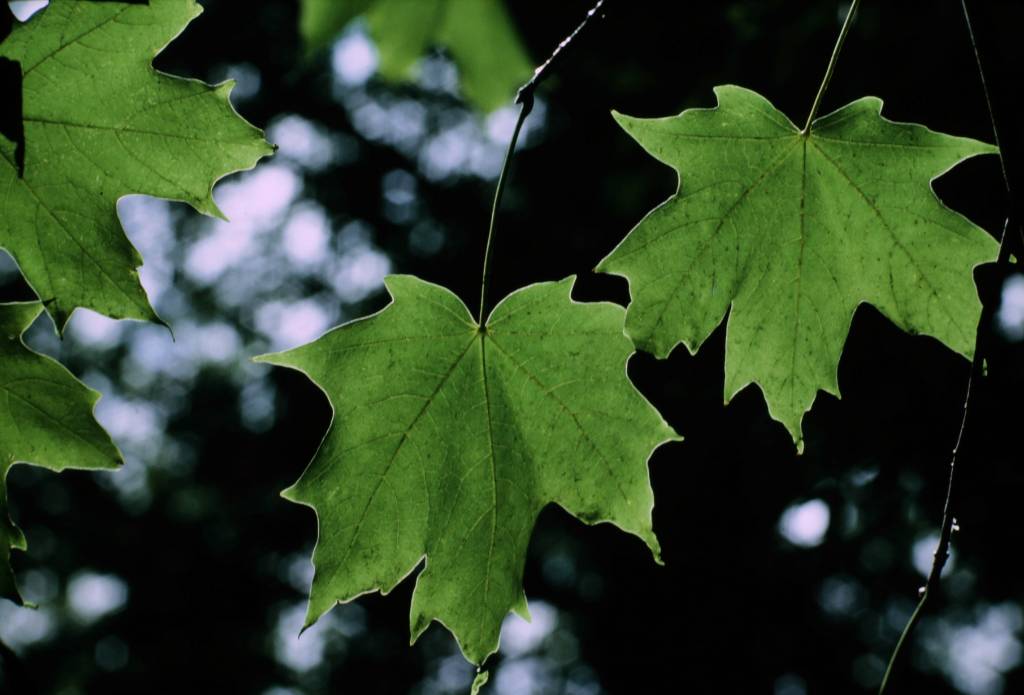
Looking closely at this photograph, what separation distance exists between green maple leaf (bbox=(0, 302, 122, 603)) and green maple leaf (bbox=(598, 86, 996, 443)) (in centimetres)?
90

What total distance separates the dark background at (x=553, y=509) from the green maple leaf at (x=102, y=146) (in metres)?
0.58

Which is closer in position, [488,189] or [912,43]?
[912,43]

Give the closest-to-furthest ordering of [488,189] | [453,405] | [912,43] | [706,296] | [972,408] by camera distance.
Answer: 1. [972,408]
2. [706,296]
3. [453,405]
4. [912,43]
5. [488,189]

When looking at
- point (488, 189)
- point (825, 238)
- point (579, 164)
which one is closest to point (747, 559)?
point (579, 164)

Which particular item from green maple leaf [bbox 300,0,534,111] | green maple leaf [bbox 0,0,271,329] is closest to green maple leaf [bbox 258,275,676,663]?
green maple leaf [bbox 0,0,271,329]

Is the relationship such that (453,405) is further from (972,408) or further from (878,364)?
(878,364)

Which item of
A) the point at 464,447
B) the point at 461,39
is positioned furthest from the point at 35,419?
the point at 461,39

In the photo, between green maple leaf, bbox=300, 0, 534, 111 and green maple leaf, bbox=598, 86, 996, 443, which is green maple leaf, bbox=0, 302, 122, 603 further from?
green maple leaf, bbox=300, 0, 534, 111

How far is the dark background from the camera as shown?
374cm

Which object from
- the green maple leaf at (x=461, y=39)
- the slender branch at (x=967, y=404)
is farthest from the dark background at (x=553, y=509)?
the green maple leaf at (x=461, y=39)

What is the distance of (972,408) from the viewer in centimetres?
113

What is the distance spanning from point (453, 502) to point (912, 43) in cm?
319

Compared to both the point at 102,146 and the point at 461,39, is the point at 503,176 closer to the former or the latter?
the point at 102,146

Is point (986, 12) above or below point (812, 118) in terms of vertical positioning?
above
